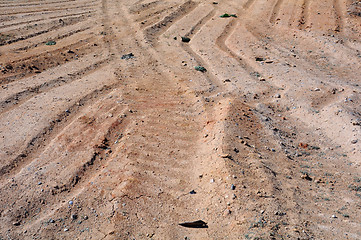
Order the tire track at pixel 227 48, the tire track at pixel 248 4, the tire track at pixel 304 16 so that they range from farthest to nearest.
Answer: the tire track at pixel 248 4 < the tire track at pixel 304 16 < the tire track at pixel 227 48

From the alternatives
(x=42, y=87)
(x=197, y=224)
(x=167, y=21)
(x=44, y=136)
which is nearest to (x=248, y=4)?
(x=167, y=21)

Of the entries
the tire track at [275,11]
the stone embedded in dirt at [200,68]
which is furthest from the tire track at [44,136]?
the tire track at [275,11]

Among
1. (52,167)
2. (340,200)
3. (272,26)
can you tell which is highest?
(272,26)

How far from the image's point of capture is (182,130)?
4.79 m

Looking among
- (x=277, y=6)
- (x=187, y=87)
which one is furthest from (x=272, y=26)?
(x=187, y=87)

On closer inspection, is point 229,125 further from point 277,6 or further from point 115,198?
point 277,6

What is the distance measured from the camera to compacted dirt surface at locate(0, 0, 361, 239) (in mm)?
3438

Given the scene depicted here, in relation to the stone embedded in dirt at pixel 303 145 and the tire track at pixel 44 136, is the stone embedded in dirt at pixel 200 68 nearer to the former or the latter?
the tire track at pixel 44 136

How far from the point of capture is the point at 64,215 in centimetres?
356

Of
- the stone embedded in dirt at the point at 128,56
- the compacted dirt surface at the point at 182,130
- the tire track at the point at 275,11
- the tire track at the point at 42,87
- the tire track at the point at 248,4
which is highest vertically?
the tire track at the point at 248,4

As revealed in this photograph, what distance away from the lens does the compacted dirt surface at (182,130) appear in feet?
11.3

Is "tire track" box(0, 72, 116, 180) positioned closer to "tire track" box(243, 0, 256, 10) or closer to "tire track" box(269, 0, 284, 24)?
"tire track" box(269, 0, 284, 24)

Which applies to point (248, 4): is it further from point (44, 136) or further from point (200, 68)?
point (44, 136)

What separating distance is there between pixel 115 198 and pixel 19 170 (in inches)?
53.8
